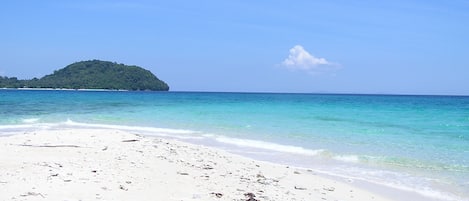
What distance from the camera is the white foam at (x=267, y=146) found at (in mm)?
13428

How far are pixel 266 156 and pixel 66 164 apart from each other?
5.76m

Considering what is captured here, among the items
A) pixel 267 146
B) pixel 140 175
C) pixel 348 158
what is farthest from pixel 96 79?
pixel 140 175

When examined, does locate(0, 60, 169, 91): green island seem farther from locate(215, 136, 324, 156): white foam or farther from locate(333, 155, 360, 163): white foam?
locate(333, 155, 360, 163): white foam

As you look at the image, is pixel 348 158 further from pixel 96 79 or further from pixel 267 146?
pixel 96 79

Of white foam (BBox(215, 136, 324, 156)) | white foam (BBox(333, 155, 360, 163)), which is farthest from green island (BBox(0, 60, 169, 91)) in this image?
white foam (BBox(333, 155, 360, 163))

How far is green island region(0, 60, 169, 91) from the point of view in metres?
138

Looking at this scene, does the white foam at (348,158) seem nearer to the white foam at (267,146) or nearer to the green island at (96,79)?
the white foam at (267,146)

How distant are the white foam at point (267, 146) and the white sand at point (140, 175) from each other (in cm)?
277

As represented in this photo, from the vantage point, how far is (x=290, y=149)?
13977mm

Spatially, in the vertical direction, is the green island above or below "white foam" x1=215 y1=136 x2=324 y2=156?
above

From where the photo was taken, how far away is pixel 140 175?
7.84 meters

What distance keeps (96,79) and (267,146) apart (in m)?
132

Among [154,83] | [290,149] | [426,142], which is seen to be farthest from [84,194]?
[154,83]

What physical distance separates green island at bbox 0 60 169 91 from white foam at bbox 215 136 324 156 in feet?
414
